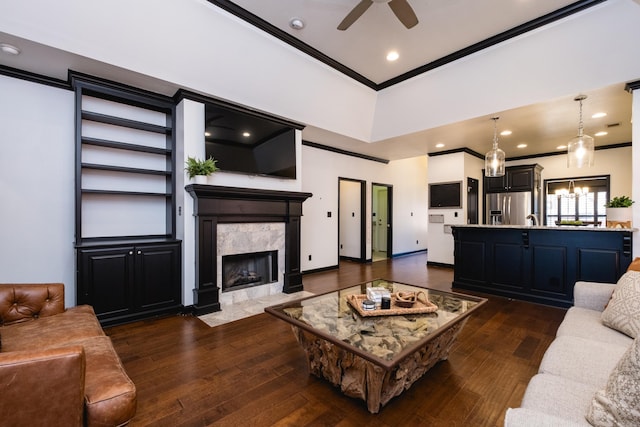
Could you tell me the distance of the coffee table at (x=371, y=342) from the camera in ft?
5.40

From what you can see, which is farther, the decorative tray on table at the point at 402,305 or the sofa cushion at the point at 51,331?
the decorative tray on table at the point at 402,305

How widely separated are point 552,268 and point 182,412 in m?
4.58

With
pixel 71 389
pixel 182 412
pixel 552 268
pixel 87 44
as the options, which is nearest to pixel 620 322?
pixel 552 268

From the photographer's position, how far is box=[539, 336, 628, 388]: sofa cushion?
4.61ft

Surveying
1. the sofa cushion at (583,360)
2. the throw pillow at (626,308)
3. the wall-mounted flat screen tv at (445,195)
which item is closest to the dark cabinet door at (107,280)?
the sofa cushion at (583,360)

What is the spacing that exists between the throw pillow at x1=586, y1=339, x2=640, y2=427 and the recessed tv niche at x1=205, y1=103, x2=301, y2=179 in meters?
3.80

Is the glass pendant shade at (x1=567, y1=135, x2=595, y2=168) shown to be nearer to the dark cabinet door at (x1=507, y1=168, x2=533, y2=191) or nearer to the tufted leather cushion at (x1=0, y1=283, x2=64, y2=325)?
the dark cabinet door at (x1=507, y1=168, x2=533, y2=191)

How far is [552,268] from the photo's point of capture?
12.7 ft

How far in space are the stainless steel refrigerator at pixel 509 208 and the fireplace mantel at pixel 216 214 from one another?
536 cm

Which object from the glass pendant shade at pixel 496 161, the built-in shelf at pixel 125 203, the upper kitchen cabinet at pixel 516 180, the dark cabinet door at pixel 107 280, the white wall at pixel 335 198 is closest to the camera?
the dark cabinet door at pixel 107 280

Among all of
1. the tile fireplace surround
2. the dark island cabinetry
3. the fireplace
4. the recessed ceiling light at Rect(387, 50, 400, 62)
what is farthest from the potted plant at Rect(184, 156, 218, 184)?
the recessed ceiling light at Rect(387, 50, 400, 62)

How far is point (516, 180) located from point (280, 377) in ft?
23.3

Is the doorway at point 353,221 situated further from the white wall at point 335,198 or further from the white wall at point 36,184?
the white wall at point 36,184

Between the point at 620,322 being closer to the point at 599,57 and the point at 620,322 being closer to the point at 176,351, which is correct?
the point at 599,57
